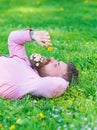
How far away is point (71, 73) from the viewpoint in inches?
234

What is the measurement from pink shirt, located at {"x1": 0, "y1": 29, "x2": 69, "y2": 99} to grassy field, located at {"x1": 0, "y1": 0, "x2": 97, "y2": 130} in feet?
0.32

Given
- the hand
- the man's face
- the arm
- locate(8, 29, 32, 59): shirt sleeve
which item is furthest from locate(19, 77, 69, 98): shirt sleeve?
locate(8, 29, 32, 59): shirt sleeve

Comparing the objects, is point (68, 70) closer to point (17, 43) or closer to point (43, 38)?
point (43, 38)

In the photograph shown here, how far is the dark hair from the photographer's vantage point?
590 centimetres

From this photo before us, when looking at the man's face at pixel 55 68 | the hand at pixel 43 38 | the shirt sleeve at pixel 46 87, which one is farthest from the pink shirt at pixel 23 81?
the hand at pixel 43 38

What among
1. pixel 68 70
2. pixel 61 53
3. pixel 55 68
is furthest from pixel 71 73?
pixel 61 53

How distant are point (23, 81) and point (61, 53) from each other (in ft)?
6.26

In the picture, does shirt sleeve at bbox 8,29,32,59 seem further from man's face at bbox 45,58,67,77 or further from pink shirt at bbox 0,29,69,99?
man's face at bbox 45,58,67,77

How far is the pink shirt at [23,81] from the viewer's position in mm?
5592

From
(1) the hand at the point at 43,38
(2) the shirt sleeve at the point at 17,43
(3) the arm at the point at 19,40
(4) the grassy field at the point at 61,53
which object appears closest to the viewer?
(4) the grassy field at the point at 61,53

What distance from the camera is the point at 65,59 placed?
23.6 feet

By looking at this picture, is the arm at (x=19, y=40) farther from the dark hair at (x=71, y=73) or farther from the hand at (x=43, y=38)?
the dark hair at (x=71, y=73)

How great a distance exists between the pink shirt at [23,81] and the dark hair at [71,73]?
0.24 m

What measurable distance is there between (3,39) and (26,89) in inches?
121
